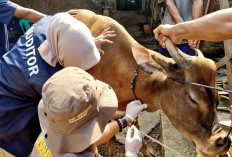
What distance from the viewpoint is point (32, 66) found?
2752 mm

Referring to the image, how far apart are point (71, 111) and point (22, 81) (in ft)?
3.54

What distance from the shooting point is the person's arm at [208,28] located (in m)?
2.61

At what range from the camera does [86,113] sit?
202 centimetres

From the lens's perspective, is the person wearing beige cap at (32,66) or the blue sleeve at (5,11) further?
the blue sleeve at (5,11)

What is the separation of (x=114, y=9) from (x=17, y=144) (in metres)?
13.6

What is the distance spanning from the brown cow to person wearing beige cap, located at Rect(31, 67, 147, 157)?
140 cm

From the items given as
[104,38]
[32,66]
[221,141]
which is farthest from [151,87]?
[32,66]

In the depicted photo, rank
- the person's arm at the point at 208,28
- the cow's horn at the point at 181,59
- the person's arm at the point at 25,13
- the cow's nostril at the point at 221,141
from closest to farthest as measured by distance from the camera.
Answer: the person's arm at the point at 208,28
the cow's nostril at the point at 221,141
the cow's horn at the point at 181,59
the person's arm at the point at 25,13

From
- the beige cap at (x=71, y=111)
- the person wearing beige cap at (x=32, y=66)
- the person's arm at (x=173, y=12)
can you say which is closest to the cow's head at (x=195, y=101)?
the person wearing beige cap at (x=32, y=66)

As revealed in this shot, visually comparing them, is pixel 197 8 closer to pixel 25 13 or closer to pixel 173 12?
pixel 173 12

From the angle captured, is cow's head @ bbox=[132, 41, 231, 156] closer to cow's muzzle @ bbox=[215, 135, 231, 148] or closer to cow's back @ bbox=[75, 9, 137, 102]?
cow's muzzle @ bbox=[215, 135, 231, 148]

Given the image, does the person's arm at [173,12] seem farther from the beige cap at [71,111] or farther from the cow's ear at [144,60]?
the beige cap at [71,111]

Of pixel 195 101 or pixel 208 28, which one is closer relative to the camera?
pixel 208 28

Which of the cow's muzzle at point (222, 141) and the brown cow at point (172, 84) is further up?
the brown cow at point (172, 84)
